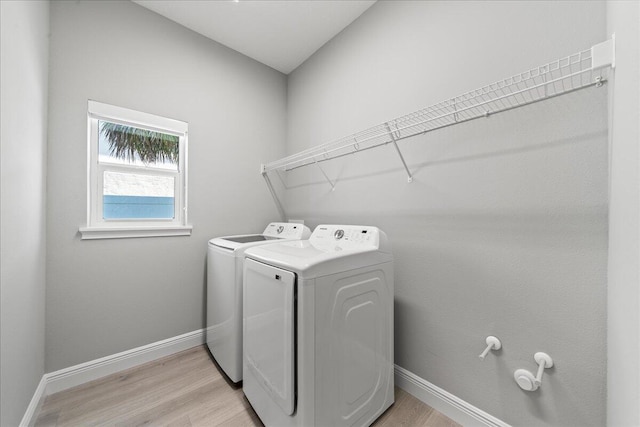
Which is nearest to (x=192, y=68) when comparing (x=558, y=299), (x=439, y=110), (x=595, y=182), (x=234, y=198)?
(x=234, y=198)

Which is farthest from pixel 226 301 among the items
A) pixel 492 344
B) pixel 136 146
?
pixel 492 344

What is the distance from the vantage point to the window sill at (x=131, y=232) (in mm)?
1669

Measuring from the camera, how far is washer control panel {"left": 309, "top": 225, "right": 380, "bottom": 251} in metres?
1.44

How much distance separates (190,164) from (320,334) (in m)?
1.77

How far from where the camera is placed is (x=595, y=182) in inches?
37.9

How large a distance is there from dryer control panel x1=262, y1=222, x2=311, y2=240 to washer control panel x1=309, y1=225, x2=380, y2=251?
0.98 feet

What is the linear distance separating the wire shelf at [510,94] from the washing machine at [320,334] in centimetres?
69

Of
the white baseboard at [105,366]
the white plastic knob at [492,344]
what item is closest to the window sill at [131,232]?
the white baseboard at [105,366]

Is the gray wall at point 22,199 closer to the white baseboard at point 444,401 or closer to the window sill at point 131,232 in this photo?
the window sill at point 131,232

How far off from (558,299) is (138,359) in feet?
8.61

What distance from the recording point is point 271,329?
1.22 metres

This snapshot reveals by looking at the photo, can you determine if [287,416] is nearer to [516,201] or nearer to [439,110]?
[516,201]

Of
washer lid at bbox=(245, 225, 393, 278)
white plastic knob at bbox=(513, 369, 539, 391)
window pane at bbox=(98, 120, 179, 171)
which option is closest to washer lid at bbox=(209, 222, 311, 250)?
washer lid at bbox=(245, 225, 393, 278)

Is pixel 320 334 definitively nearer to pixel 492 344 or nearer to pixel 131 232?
pixel 492 344
